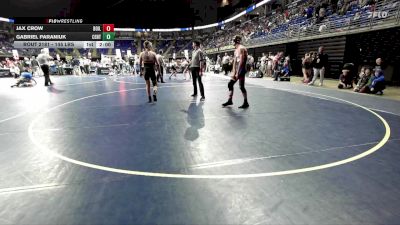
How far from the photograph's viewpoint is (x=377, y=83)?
1039 centimetres

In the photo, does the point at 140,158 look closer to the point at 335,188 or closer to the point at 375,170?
the point at 335,188

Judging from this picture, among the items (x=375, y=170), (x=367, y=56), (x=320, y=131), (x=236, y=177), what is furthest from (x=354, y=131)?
(x=367, y=56)

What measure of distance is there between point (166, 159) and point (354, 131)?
3.75m

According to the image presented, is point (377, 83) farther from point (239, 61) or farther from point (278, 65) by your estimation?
point (278, 65)

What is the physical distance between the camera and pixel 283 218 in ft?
7.25

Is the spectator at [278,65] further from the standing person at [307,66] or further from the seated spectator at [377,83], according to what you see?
the seated spectator at [377,83]
